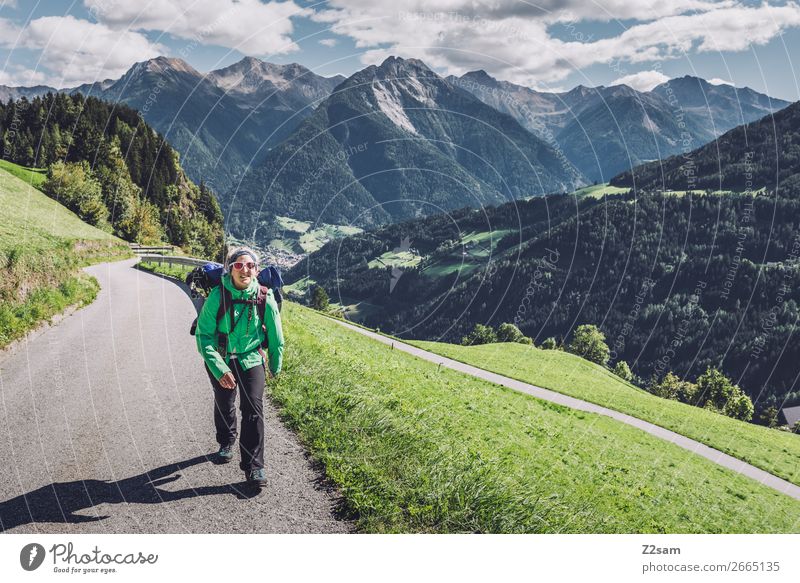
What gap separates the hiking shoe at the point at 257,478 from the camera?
721 cm

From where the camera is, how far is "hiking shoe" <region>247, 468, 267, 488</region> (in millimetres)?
7207

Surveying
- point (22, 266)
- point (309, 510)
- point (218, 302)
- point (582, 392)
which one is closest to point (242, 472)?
point (309, 510)

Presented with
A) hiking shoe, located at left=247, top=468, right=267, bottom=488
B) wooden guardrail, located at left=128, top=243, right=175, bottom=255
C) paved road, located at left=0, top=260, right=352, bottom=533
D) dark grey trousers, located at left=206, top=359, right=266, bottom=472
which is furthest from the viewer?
wooden guardrail, located at left=128, top=243, right=175, bottom=255

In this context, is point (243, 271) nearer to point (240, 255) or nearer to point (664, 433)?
point (240, 255)

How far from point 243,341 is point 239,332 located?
15 centimetres

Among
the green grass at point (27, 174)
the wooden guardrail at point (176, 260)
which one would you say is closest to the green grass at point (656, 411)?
the wooden guardrail at point (176, 260)

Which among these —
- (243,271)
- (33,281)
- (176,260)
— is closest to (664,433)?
(243,271)

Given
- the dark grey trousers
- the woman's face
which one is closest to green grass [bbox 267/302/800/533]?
the dark grey trousers

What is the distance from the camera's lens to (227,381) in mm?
7125

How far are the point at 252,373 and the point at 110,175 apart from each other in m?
92.6

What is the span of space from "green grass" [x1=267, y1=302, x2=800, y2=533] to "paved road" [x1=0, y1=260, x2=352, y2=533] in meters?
0.79

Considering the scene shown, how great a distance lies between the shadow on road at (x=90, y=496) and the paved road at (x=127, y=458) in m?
0.01

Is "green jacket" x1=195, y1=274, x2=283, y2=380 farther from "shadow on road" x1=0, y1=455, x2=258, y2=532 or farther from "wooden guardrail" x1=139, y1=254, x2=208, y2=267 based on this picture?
"wooden guardrail" x1=139, y1=254, x2=208, y2=267

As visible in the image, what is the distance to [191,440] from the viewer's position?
875cm
